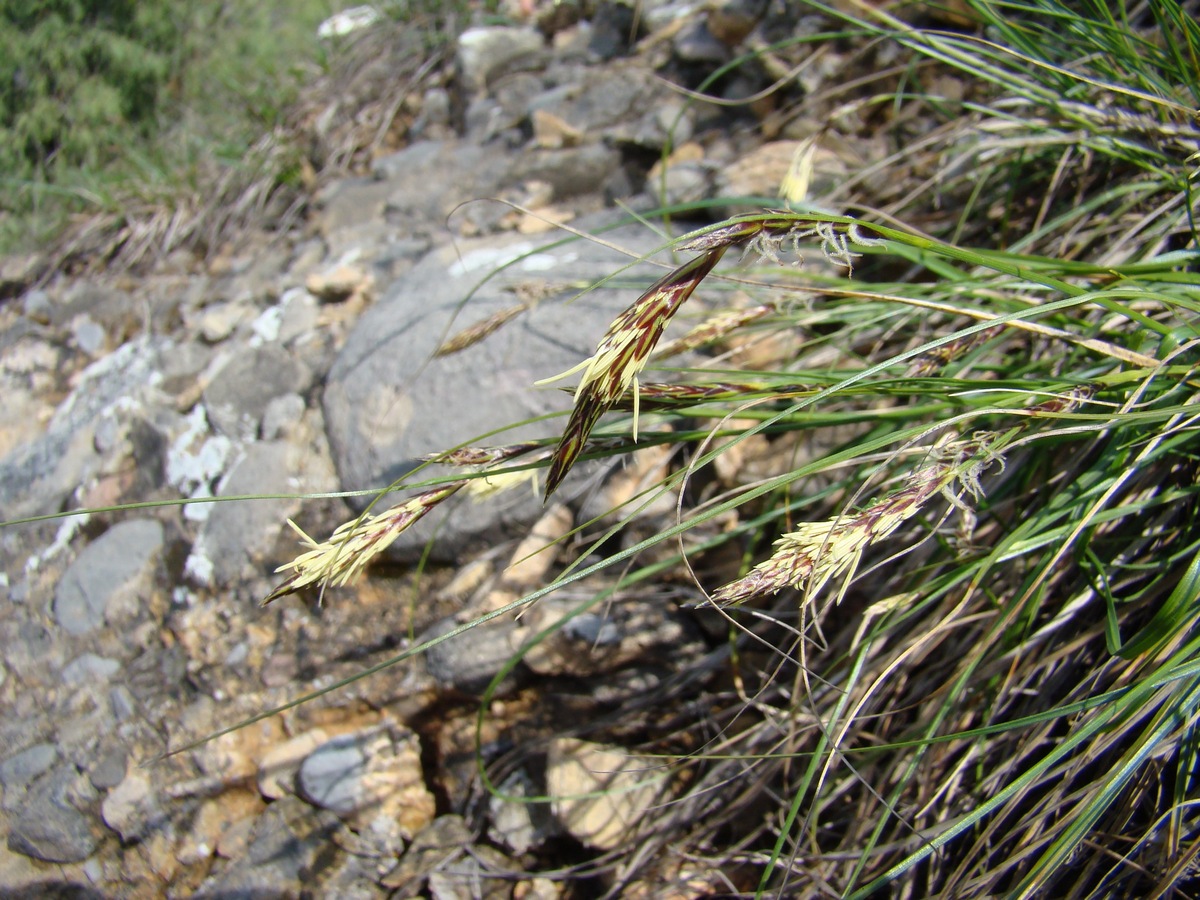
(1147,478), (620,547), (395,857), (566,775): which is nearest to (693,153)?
(620,547)

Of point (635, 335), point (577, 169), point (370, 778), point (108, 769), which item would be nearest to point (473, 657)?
point (370, 778)

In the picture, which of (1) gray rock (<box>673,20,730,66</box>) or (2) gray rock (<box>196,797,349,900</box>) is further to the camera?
(1) gray rock (<box>673,20,730,66</box>)

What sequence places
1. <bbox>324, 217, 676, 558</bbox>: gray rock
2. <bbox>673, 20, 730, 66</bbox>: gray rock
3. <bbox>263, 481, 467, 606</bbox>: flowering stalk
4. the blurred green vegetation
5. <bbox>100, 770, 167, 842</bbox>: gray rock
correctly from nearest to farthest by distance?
<bbox>263, 481, 467, 606</bbox>: flowering stalk, <bbox>100, 770, 167, 842</bbox>: gray rock, <bbox>324, 217, 676, 558</bbox>: gray rock, <bbox>673, 20, 730, 66</bbox>: gray rock, the blurred green vegetation

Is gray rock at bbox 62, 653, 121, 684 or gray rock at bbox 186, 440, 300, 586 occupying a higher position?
gray rock at bbox 186, 440, 300, 586

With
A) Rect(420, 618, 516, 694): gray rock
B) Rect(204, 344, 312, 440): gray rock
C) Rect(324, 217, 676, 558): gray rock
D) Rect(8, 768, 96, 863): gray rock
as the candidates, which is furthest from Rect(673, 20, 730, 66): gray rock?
Rect(8, 768, 96, 863): gray rock

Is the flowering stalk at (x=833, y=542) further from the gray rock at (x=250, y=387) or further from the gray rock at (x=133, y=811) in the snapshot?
the gray rock at (x=250, y=387)

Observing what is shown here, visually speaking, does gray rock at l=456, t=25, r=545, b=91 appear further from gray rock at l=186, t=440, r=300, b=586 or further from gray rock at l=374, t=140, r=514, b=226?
gray rock at l=186, t=440, r=300, b=586

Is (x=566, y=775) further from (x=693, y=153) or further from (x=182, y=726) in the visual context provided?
(x=693, y=153)
